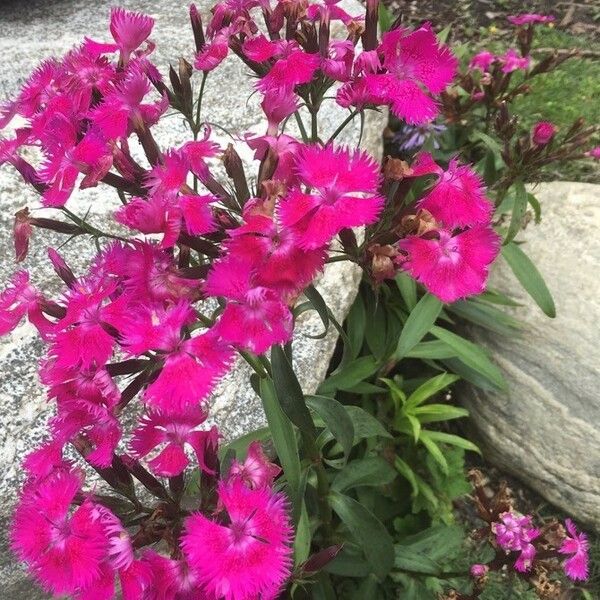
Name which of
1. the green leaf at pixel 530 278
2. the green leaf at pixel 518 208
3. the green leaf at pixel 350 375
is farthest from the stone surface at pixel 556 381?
the green leaf at pixel 350 375

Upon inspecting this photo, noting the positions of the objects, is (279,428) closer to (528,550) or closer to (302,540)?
(302,540)

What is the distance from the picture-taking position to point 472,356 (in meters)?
2.01

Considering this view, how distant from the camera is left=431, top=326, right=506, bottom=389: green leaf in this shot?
201cm

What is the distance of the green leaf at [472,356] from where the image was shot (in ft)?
6.59

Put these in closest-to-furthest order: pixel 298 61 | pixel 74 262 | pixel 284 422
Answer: pixel 298 61 < pixel 284 422 < pixel 74 262

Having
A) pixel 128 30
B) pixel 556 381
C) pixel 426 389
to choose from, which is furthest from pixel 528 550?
pixel 128 30

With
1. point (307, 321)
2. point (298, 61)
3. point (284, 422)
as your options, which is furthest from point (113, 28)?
point (307, 321)

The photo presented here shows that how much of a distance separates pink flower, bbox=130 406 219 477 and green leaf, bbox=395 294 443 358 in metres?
0.92

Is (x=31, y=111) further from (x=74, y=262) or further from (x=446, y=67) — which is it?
(x=74, y=262)

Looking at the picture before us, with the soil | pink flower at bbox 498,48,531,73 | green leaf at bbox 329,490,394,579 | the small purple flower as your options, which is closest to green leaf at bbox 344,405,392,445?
green leaf at bbox 329,490,394,579

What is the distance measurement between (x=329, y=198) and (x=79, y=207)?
4.18 feet

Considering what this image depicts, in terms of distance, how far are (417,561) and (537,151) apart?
1.04 m

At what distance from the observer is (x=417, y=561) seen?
167cm

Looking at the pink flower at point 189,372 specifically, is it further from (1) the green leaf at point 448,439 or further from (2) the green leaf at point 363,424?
(1) the green leaf at point 448,439
